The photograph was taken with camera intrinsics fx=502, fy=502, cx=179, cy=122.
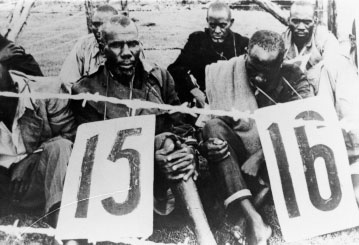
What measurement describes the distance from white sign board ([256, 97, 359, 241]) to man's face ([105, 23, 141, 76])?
0.62 metres

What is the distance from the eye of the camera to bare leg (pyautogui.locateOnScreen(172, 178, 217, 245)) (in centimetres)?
215

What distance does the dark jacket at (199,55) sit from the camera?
2256mm

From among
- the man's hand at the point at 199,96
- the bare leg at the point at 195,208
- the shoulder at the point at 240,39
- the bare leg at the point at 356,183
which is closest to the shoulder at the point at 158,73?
the man's hand at the point at 199,96

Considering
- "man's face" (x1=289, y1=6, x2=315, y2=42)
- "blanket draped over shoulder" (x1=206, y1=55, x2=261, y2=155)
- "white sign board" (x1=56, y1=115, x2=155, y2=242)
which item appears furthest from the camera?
"man's face" (x1=289, y1=6, x2=315, y2=42)

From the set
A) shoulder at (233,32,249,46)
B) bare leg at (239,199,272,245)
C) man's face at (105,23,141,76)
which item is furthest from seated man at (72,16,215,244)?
shoulder at (233,32,249,46)

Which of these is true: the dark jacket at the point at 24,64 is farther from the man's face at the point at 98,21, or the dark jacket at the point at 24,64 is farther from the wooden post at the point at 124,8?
the wooden post at the point at 124,8

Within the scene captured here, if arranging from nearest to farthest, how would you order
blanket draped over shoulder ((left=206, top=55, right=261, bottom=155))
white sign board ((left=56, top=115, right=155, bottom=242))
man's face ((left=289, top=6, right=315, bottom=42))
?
white sign board ((left=56, top=115, right=155, bottom=242)) < blanket draped over shoulder ((left=206, top=55, right=261, bottom=155)) < man's face ((left=289, top=6, right=315, bottom=42))

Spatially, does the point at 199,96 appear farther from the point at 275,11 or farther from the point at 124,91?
the point at 275,11

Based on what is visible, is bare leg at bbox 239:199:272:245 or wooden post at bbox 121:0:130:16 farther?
wooden post at bbox 121:0:130:16

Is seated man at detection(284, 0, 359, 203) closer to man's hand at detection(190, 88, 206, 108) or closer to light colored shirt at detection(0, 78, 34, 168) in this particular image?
man's hand at detection(190, 88, 206, 108)

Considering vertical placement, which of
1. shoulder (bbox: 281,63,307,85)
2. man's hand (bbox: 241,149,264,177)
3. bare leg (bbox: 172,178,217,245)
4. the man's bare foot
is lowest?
the man's bare foot

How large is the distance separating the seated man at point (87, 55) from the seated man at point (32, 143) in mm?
80

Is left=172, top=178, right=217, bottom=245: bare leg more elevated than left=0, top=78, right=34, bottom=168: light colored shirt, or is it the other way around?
left=0, top=78, right=34, bottom=168: light colored shirt

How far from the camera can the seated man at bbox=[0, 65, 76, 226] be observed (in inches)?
85.8
